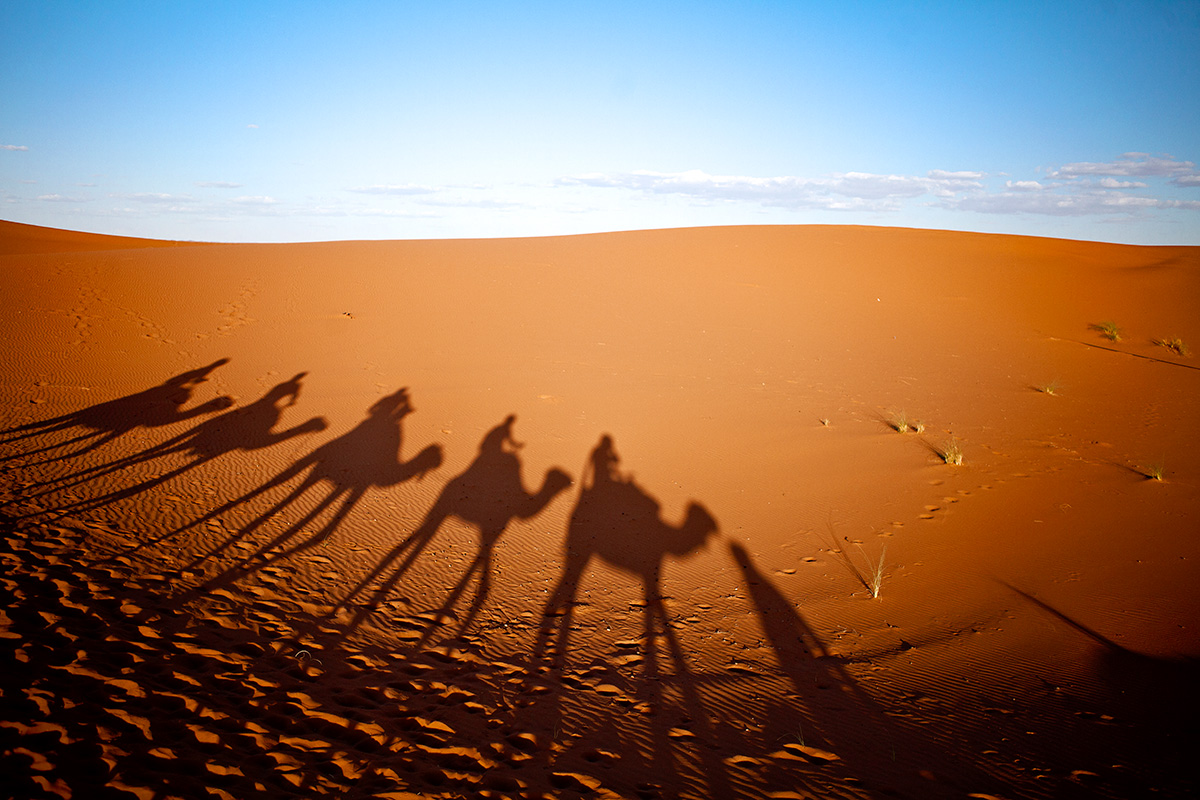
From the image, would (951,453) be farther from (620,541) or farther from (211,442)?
(211,442)

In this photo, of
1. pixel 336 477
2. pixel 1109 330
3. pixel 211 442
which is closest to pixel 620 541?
pixel 336 477

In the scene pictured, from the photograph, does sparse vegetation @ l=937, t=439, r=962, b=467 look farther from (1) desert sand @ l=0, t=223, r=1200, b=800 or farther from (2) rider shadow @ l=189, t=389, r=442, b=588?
(2) rider shadow @ l=189, t=389, r=442, b=588

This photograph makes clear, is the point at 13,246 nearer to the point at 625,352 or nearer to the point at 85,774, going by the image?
the point at 625,352

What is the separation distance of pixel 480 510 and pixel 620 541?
188cm

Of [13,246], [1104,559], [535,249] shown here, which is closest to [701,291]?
[535,249]

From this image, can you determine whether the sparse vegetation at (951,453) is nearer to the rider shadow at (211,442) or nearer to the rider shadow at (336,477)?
the rider shadow at (336,477)

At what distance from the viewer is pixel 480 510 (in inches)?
288

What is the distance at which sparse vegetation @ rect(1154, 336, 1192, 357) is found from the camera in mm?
Answer: 13062

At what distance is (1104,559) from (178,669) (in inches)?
314

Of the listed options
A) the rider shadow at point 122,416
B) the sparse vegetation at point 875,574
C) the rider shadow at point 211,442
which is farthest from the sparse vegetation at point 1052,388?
the rider shadow at point 122,416

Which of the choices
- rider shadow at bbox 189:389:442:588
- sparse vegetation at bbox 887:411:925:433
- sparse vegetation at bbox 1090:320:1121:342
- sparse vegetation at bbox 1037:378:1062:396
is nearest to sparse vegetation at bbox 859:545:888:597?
sparse vegetation at bbox 887:411:925:433

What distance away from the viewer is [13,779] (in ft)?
8.19

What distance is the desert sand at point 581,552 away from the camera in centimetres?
333

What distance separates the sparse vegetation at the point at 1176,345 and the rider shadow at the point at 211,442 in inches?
709
